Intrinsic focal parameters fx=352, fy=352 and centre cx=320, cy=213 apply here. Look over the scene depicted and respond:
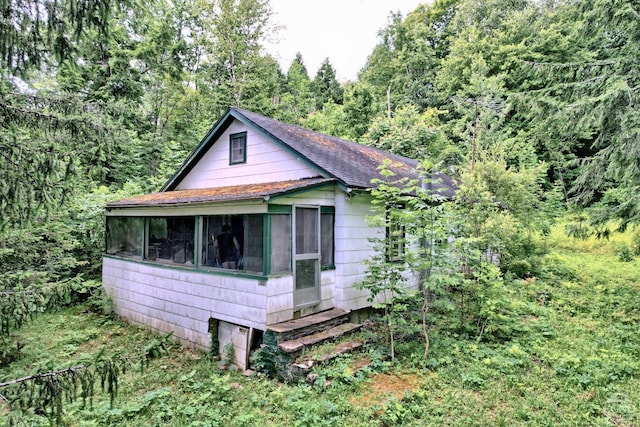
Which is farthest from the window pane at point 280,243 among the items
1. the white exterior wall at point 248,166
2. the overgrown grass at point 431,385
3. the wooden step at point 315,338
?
the overgrown grass at point 431,385

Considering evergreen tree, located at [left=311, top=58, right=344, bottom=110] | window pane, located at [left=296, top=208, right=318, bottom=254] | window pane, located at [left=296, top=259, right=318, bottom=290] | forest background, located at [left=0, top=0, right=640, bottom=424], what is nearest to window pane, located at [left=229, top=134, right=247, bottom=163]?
forest background, located at [left=0, top=0, right=640, bottom=424]

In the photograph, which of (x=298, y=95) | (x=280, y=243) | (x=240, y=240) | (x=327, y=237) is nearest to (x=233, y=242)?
(x=240, y=240)

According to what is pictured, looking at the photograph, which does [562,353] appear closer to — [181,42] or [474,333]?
[474,333]

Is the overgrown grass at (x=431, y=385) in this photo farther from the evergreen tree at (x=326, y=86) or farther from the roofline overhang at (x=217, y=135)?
the evergreen tree at (x=326, y=86)

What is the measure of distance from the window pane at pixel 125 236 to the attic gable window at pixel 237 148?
2765 mm

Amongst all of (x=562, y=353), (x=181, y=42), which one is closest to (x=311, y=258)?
(x=562, y=353)

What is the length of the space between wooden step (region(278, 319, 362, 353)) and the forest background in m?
3.13

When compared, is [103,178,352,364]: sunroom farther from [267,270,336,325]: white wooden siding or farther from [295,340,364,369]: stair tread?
→ [295,340,364,369]: stair tread

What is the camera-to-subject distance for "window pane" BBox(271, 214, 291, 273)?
619cm

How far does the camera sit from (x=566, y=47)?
70.1ft

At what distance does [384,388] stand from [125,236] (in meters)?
7.87

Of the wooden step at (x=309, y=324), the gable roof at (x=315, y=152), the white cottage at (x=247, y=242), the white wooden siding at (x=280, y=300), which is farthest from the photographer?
the gable roof at (x=315, y=152)

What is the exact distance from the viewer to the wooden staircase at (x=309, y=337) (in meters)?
5.56

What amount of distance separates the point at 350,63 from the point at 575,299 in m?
37.2
